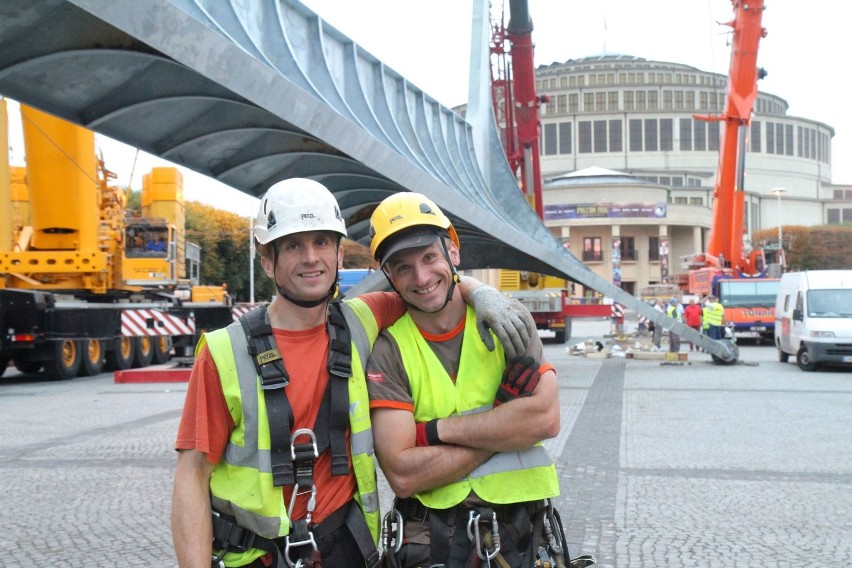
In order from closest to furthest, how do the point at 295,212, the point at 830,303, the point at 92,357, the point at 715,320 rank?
the point at 295,212
the point at 830,303
the point at 92,357
the point at 715,320

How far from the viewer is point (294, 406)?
2.63 metres

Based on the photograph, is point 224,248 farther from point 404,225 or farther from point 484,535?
point 484,535

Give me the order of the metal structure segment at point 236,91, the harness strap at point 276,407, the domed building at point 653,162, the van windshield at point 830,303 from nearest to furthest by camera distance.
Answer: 1. the harness strap at point 276,407
2. the metal structure segment at point 236,91
3. the van windshield at point 830,303
4. the domed building at point 653,162

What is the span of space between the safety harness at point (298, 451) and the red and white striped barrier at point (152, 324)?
1894 centimetres

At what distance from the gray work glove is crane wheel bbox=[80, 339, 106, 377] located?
18022mm

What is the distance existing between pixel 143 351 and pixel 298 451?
834 inches

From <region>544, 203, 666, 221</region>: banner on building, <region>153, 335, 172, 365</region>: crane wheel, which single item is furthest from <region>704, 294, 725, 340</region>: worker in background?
<region>544, 203, 666, 221</region>: banner on building

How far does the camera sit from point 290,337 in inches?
107

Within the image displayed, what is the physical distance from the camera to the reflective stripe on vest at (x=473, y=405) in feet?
9.18

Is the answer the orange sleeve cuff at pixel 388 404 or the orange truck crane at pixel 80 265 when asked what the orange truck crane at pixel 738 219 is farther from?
the orange sleeve cuff at pixel 388 404

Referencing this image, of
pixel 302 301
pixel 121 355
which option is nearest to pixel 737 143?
pixel 121 355

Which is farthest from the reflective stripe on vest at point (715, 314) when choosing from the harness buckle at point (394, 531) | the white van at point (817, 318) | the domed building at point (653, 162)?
the domed building at point (653, 162)

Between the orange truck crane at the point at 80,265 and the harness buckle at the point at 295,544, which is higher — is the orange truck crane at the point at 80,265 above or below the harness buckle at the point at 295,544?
above

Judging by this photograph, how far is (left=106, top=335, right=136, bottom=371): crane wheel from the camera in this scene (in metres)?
21.0
